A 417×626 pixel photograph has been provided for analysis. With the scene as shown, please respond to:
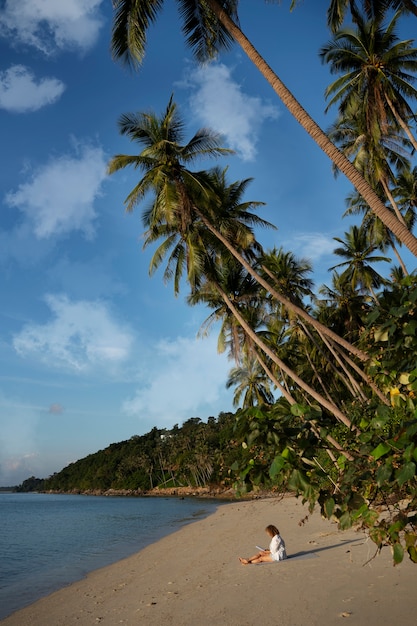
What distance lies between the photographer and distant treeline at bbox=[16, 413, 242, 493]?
74812 millimetres

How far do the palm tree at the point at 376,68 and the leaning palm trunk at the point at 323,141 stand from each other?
663cm

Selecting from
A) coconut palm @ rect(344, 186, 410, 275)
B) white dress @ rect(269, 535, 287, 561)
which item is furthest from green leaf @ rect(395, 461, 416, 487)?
coconut palm @ rect(344, 186, 410, 275)

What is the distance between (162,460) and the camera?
300ft

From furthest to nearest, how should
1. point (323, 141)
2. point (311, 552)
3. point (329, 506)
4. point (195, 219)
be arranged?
1. point (195, 219)
2. point (311, 552)
3. point (323, 141)
4. point (329, 506)

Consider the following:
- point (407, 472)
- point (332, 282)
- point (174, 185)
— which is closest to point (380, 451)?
point (407, 472)

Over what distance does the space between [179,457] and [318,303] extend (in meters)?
62.1

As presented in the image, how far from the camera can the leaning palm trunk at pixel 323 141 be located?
621cm

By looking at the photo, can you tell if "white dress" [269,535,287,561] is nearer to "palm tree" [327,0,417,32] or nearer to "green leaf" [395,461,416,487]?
"green leaf" [395,461,416,487]

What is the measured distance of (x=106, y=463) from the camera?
11725cm

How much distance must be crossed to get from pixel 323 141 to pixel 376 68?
8966mm

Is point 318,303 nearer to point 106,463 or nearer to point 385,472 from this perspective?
point 385,472

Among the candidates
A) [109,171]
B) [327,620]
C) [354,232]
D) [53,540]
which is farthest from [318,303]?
[327,620]

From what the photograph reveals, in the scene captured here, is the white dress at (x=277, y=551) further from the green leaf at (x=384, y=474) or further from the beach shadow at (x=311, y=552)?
the green leaf at (x=384, y=474)

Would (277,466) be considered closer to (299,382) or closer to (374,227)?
(299,382)
